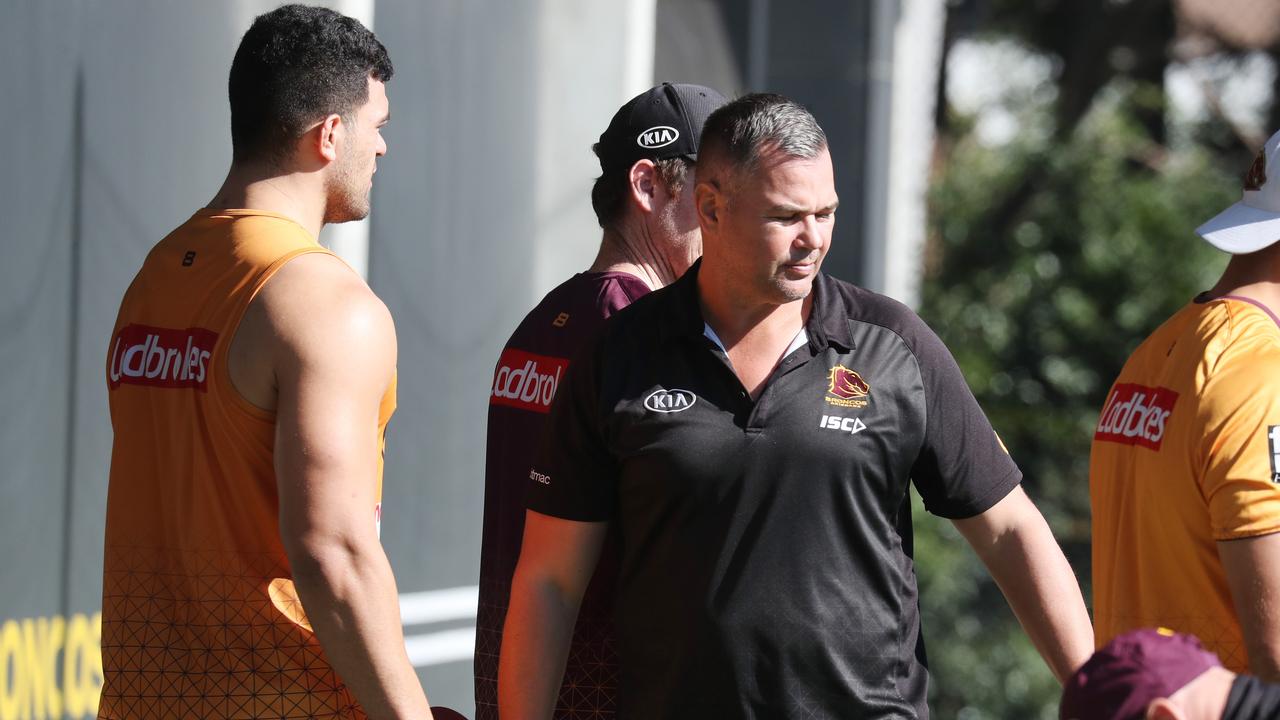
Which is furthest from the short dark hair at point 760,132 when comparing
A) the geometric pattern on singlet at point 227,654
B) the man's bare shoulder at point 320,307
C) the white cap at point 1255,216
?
the geometric pattern on singlet at point 227,654

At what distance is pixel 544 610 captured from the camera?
2799mm

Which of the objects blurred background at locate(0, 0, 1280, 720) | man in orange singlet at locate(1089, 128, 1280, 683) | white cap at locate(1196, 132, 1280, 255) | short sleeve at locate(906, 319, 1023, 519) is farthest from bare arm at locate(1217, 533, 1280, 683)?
blurred background at locate(0, 0, 1280, 720)

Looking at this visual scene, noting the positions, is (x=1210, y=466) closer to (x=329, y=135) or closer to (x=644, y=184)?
(x=644, y=184)

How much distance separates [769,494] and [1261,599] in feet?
2.83

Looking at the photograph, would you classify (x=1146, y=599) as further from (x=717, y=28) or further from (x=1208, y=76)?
(x=1208, y=76)

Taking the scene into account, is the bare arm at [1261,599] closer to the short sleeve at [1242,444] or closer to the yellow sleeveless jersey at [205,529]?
the short sleeve at [1242,444]

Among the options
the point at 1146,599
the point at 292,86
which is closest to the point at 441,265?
the point at 292,86

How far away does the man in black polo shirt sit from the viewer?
2.67m

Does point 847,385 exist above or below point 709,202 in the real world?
below

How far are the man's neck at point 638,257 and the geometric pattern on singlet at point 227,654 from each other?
39.8 inches

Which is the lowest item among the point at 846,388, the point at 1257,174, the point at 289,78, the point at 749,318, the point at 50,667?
the point at 50,667

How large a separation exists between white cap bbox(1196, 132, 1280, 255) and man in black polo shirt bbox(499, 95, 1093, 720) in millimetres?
605

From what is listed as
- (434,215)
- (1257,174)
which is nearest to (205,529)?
(1257,174)

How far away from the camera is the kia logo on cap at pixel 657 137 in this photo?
Answer: 3.19 m
